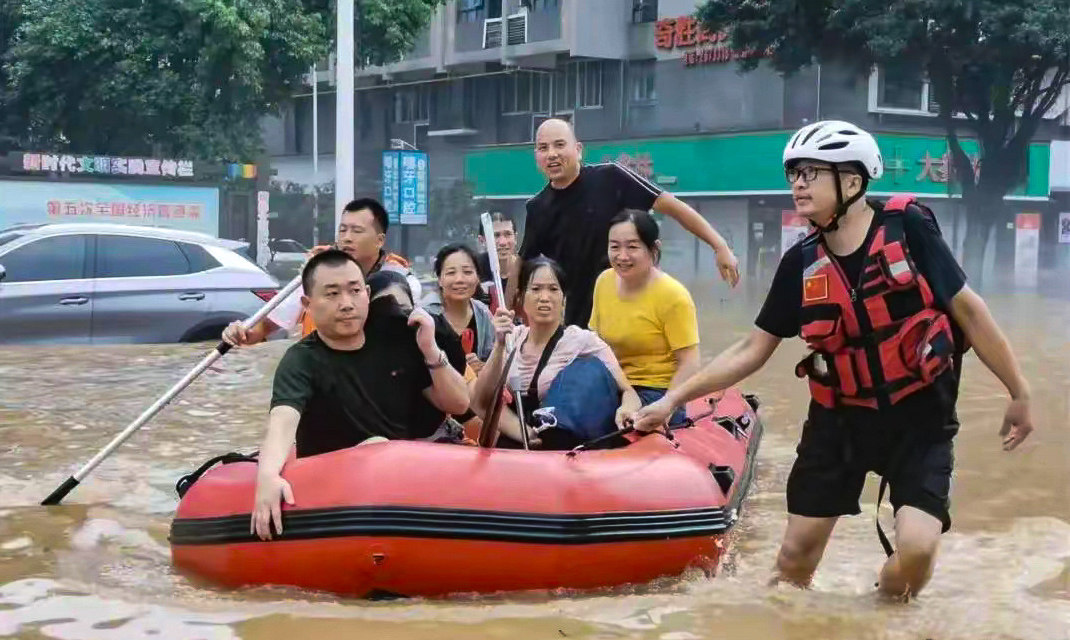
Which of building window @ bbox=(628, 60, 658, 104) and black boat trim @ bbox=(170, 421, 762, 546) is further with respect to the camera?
building window @ bbox=(628, 60, 658, 104)

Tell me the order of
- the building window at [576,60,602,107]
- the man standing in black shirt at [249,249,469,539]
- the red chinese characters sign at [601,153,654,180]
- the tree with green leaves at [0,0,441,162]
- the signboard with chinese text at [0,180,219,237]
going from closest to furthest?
the man standing in black shirt at [249,249,469,539] < the signboard with chinese text at [0,180,219,237] < the tree with green leaves at [0,0,441,162] < the red chinese characters sign at [601,153,654,180] < the building window at [576,60,602,107]

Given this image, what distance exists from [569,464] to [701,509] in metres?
0.50

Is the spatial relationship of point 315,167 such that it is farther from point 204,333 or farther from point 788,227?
point 204,333

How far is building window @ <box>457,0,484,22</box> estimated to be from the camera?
102 ft

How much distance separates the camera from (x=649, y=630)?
416 cm

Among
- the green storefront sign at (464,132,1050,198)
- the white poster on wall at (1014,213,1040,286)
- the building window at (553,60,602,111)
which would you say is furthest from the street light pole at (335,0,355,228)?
the white poster on wall at (1014,213,1040,286)

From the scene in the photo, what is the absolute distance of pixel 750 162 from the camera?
1007 inches

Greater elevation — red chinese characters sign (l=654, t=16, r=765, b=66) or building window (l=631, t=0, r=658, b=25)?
building window (l=631, t=0, r=658, b=25)

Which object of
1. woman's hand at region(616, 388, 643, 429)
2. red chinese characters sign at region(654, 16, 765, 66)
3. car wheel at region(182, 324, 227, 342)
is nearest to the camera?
woman's hand at region(616, 388, 643, 429)

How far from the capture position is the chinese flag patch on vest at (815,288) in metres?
4.04

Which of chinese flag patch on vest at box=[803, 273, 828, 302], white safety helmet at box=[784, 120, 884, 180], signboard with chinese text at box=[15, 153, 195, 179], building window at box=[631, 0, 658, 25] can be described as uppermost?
building window at box=[631, 0, 658, 25]

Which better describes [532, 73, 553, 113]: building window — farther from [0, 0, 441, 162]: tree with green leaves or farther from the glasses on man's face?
the glasses on man's face

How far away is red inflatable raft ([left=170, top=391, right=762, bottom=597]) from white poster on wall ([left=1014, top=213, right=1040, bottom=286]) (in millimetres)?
23346

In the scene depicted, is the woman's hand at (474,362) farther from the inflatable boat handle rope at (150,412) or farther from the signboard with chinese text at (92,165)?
the signboard with chinese text at (92,165)
